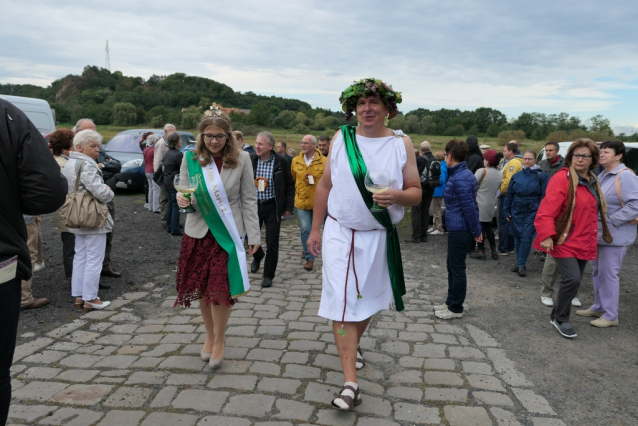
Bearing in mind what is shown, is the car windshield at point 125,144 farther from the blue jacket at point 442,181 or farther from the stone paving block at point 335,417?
the stone paving block at point 335,417

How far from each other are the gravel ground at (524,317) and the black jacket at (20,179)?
274 cm

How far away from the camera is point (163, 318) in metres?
4.88

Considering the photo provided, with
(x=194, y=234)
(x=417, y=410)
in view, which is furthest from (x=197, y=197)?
(x=417, y=410)

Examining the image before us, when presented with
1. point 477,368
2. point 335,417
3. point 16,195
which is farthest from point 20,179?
point 477,368

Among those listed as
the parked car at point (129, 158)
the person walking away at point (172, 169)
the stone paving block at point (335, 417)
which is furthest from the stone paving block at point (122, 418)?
the parked car at point (129, 158)

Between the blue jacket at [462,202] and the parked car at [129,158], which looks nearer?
the blue jacket at [462,202]

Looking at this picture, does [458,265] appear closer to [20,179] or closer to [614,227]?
[614,227]

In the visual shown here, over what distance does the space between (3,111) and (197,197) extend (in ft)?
5.35

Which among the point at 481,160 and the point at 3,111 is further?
the point at 481,160

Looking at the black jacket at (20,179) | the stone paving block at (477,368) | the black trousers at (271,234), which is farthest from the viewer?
the black trousers at (271,234)

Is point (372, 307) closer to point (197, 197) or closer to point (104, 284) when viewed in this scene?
point (197, 197)

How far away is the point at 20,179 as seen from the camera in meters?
2.19

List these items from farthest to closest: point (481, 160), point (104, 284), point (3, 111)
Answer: point (481, 160) → point (104, 284) → point (3, 111)

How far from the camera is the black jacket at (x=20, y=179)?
2.13m
